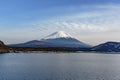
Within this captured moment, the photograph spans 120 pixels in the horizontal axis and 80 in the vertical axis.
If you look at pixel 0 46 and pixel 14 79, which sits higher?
pixel 0 46

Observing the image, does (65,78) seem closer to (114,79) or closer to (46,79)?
A: (46,79)

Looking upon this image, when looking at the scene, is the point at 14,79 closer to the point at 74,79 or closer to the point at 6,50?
the point at 74,79

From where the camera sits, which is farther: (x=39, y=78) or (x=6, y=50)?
(x=6, y=50)

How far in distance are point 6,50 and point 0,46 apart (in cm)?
570

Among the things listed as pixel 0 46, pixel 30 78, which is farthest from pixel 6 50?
pixel 30 78

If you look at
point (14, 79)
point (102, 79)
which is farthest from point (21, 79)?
point (102, 79)

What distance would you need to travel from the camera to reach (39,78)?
41.7 meters

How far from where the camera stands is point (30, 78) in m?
41.5

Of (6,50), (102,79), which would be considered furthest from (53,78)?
(6,50)

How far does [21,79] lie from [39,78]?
297cm

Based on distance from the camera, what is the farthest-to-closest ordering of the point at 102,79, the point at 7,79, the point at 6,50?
the point at 6,50, the point at 102,79, the point at 7,79

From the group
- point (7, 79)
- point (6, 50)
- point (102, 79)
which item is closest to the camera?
point (7, 79)

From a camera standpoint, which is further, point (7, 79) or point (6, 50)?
point (6, 50)

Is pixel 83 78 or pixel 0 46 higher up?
pixel 0 46
